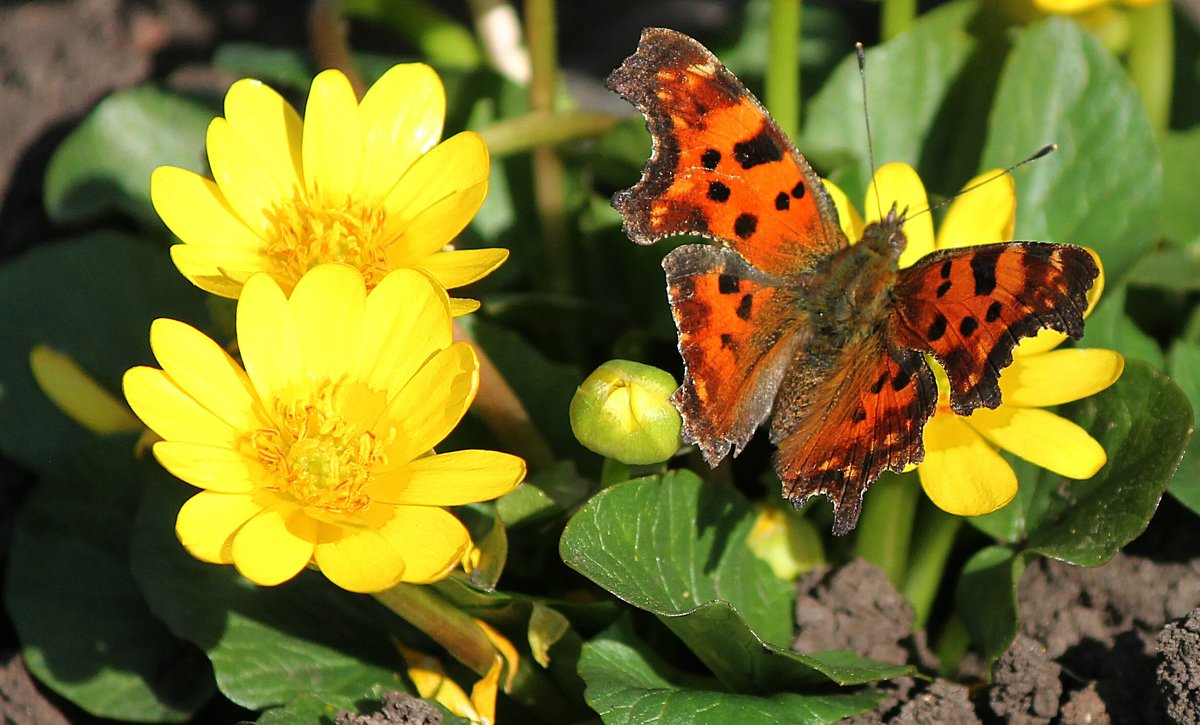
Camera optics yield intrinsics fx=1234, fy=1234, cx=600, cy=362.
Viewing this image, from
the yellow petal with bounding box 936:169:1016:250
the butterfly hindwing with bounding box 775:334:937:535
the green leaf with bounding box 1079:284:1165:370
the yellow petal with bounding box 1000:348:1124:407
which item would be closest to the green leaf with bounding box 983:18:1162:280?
the green leaf with bounding box 1079:284:1165:370

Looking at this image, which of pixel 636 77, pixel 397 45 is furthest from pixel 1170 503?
pixel 397 45

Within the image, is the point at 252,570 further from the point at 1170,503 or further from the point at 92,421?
the point at 1170,503

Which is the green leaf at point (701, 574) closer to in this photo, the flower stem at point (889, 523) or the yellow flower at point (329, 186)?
the flower stem at point (889, 523)

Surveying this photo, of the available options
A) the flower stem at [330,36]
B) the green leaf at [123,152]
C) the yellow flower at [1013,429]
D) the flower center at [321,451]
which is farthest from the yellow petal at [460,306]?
the green leaf at [123,152]

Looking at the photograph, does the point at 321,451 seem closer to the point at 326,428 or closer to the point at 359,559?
the point at 326,428

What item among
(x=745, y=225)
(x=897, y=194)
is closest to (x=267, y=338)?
(x=745, y=225)

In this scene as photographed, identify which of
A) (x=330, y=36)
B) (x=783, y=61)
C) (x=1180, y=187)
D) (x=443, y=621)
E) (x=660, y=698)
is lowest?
(x=660, y=698)

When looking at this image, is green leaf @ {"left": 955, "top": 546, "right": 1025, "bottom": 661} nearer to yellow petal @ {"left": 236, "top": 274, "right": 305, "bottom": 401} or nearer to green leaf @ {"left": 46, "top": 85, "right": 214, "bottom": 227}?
yellow petal @ {"left": 236, "top": 274, "right": 305, "bottom": 401}

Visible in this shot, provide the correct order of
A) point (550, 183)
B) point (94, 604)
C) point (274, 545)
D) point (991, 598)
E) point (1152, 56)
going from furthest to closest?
point (1152, 56) → point (550, 183) → point (94, 604) → point (991, 598) → point (274, 545)
